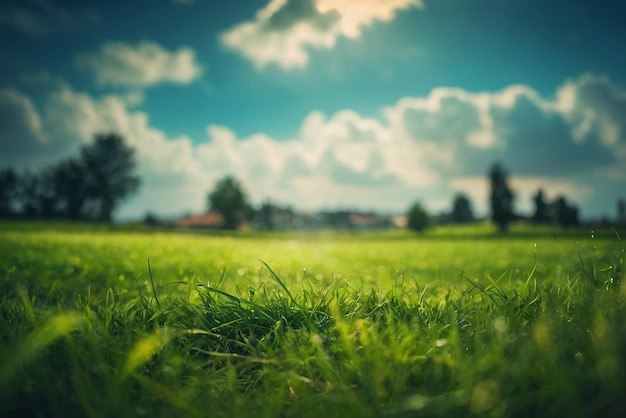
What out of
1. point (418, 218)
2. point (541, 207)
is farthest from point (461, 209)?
point (418, 218)

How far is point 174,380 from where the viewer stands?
1536 mm

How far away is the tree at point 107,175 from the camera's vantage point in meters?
79.3

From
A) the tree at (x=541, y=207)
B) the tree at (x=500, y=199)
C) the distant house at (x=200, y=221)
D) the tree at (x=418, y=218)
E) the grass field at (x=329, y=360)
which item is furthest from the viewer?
the distant house at (x=200, y=221)

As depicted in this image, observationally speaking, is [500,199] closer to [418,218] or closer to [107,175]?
[418,218]

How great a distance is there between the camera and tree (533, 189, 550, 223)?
96188 mm

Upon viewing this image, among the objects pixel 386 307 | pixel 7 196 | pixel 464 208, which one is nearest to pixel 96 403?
pixel 386 307

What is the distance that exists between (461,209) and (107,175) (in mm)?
125550

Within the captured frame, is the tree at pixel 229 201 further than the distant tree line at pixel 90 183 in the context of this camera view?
Yes

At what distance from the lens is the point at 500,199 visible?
80.1m

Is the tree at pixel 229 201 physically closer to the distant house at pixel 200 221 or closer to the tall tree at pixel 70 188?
the distant house at pixel 200 221

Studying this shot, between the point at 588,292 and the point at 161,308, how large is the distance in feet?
9.38

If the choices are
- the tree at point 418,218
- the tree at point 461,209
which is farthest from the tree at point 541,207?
the tree at point 461,209

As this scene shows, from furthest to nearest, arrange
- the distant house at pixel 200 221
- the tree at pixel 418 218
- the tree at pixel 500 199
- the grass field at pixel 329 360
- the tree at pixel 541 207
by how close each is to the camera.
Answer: the distant house at pixel 200 221 < the tree at pixel 541 207 < the tree at pixel 418 218 < the tree at pixel 500 199 < the grass field at pixel 329 360

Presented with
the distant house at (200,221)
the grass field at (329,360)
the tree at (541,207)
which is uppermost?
the tree at (541,207)
